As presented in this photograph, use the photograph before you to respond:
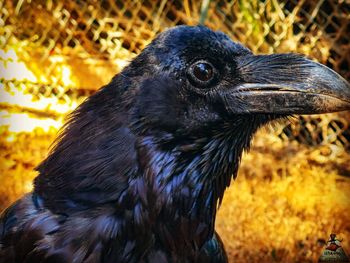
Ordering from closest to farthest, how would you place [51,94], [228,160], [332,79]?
1. [332,79]
2. [228,160]
3. [51,94]

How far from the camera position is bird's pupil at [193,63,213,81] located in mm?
1808

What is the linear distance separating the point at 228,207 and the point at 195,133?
8.78 feet

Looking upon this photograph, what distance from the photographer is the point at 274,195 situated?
15.1ft

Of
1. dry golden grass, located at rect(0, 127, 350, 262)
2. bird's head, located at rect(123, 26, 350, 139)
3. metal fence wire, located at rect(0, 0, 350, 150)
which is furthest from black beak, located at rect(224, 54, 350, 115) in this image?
metal fence wire, located at rect(0, 0, 350, 150)

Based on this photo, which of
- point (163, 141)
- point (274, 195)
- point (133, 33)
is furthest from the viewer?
point (133, 33)

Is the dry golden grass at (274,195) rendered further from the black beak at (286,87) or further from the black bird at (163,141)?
the black beak at (286,87)

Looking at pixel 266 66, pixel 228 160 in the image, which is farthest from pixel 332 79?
pixel 228 160

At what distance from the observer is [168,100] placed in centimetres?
182

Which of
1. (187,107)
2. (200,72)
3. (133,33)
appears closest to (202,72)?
(200,72)

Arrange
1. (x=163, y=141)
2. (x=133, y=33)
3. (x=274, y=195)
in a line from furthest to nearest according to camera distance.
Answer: (x=133, y=33) → (x=274, y=195) → (x=163, y=141)

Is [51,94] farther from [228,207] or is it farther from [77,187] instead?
[77,187]

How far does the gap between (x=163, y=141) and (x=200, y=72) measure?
0.25 metres

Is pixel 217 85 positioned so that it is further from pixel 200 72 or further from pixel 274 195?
pixel 274 195

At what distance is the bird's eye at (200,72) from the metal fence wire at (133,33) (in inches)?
128
